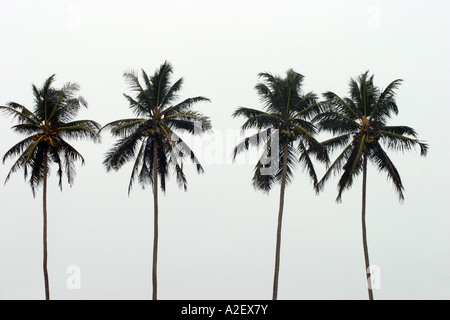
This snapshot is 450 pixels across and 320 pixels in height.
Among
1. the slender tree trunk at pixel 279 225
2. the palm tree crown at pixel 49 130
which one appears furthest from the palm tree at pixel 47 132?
the slender tree trunk at pixel 279 225

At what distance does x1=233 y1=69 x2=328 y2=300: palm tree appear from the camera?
44688mm

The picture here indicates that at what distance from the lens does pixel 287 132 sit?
145ft

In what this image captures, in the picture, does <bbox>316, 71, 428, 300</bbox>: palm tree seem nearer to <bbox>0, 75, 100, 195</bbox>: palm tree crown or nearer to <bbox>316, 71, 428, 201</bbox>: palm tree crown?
<bbox>316, 71, 428, 201</bbox>: palm tree crown

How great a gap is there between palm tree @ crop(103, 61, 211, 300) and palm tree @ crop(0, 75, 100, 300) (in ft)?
7.14

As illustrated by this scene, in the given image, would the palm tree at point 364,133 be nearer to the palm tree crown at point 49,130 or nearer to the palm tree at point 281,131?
the palm tree at point 281,131

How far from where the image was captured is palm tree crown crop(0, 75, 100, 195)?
145ft

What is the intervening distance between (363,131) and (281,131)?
5585 mm

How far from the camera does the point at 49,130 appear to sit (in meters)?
44.6

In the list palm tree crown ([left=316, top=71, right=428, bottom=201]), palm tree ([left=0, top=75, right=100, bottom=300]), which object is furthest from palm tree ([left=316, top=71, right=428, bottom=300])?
palm tree ([left=0, top=75, right=100, bottom=300])

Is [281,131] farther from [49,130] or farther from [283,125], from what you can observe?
[49,130]

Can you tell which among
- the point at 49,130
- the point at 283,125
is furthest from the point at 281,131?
the point at 49,130
